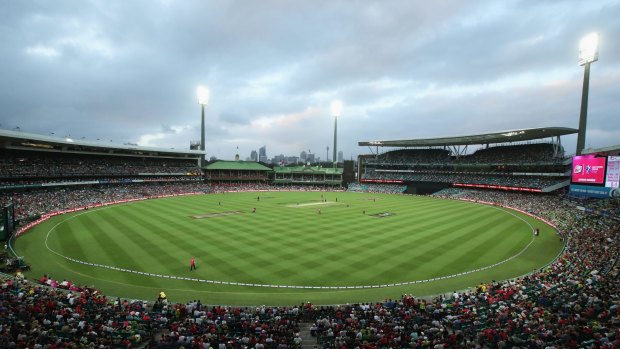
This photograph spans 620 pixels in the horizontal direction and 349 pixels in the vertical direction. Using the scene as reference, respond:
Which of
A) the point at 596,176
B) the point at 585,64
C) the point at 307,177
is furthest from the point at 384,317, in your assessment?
the point at 307,177

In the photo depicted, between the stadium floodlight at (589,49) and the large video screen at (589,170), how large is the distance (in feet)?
71.8

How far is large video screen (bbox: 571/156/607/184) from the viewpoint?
35594mm

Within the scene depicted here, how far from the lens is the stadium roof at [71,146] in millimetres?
51438

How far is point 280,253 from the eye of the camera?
87.9ft

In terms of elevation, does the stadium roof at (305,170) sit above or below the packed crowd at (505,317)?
above

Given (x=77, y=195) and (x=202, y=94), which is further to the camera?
(x=202, y=94)

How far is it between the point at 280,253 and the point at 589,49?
6060 centimetres

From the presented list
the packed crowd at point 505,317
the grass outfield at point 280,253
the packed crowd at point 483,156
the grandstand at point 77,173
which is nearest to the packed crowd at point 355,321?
the packed crowd at point 505,317

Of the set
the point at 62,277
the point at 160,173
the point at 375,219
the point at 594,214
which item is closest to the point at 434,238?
the point at 375,219

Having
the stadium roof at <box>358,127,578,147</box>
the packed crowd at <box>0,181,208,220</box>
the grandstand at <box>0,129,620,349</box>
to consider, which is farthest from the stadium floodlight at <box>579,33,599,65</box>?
the packed crowd at <box>0,181,208,220</box>

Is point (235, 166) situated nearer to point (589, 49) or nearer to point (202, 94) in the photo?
point (202, 94)

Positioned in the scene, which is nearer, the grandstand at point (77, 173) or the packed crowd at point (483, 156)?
the grandstand at point (77, 173)

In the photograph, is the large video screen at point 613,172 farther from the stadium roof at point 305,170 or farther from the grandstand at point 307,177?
the stadium roof at point 305,170

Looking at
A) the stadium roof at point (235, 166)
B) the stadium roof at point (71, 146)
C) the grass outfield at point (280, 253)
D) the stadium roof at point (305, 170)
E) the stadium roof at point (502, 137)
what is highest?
the stadium roof at point (502, 137)
